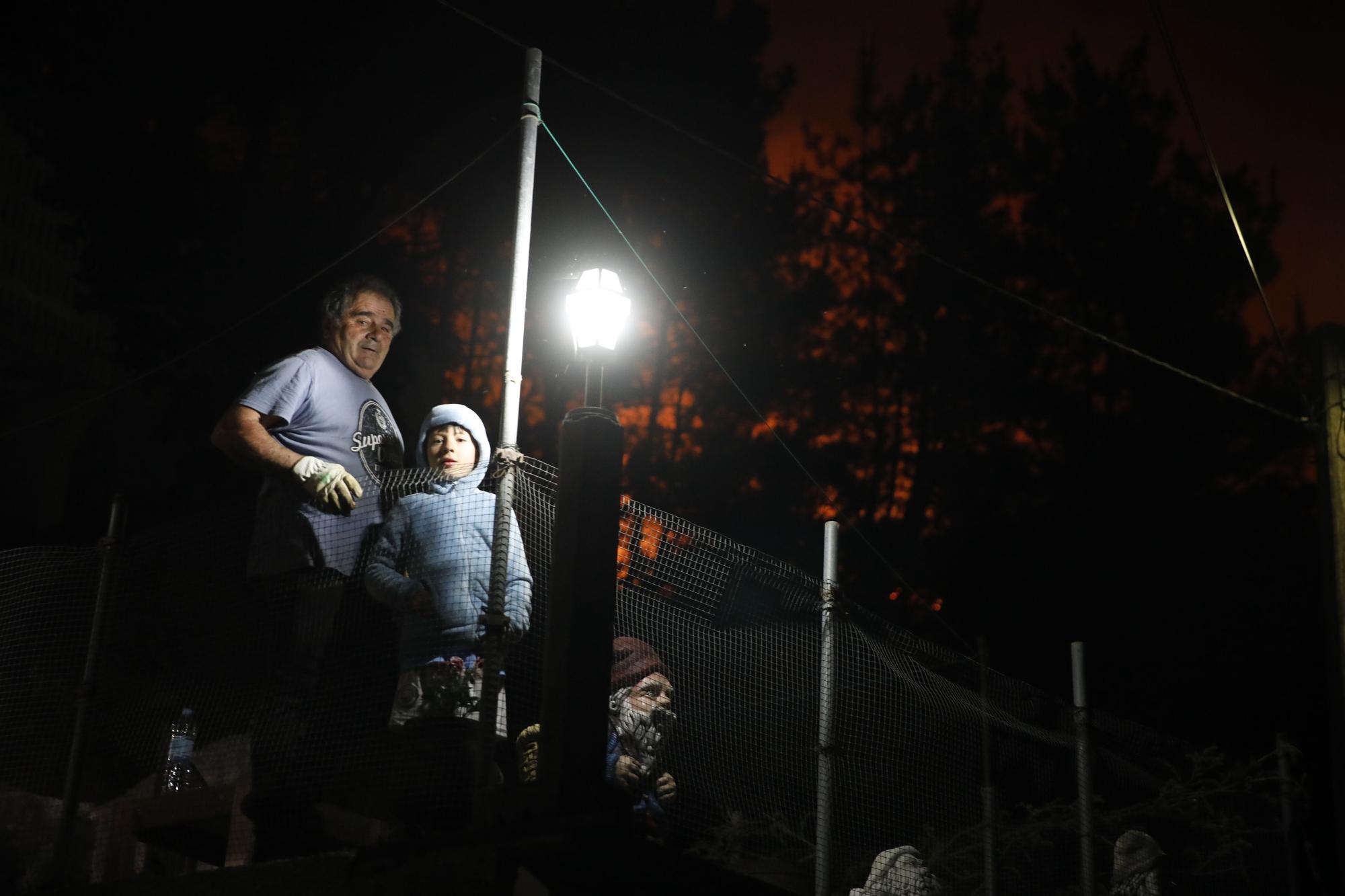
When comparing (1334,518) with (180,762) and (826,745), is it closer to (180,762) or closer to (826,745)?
(826,745)

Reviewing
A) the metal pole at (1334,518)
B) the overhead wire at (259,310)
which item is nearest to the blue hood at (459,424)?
the overhead wire at (259,310)

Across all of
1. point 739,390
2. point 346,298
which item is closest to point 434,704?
point 346,298

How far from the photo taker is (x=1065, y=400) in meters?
17.0

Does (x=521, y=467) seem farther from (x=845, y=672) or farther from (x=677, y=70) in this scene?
(x=677, y=70)

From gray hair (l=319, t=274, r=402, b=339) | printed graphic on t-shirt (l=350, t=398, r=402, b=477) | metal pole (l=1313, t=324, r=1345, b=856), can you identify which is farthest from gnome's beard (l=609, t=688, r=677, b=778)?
metal pole (l=1313, t=324, r=1345, b=856)

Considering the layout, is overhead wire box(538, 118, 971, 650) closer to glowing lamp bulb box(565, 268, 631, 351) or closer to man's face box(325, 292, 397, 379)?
man's face box(325, 292, 397, 379)

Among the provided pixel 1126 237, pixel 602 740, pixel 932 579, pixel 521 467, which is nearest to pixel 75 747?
pixel 521 467

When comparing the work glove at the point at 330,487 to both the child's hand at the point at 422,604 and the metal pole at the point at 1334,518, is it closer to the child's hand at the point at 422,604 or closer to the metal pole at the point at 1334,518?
the child's hand at the point at 422,604

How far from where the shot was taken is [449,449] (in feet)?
18.7

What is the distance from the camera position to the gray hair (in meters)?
6.56

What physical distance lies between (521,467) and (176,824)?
188 cm

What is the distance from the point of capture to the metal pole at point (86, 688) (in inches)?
196

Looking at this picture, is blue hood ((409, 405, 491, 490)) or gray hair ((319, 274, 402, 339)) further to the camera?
gray hair ((319, 274, 402, 339))

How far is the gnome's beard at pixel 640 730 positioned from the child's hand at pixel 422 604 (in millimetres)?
952
